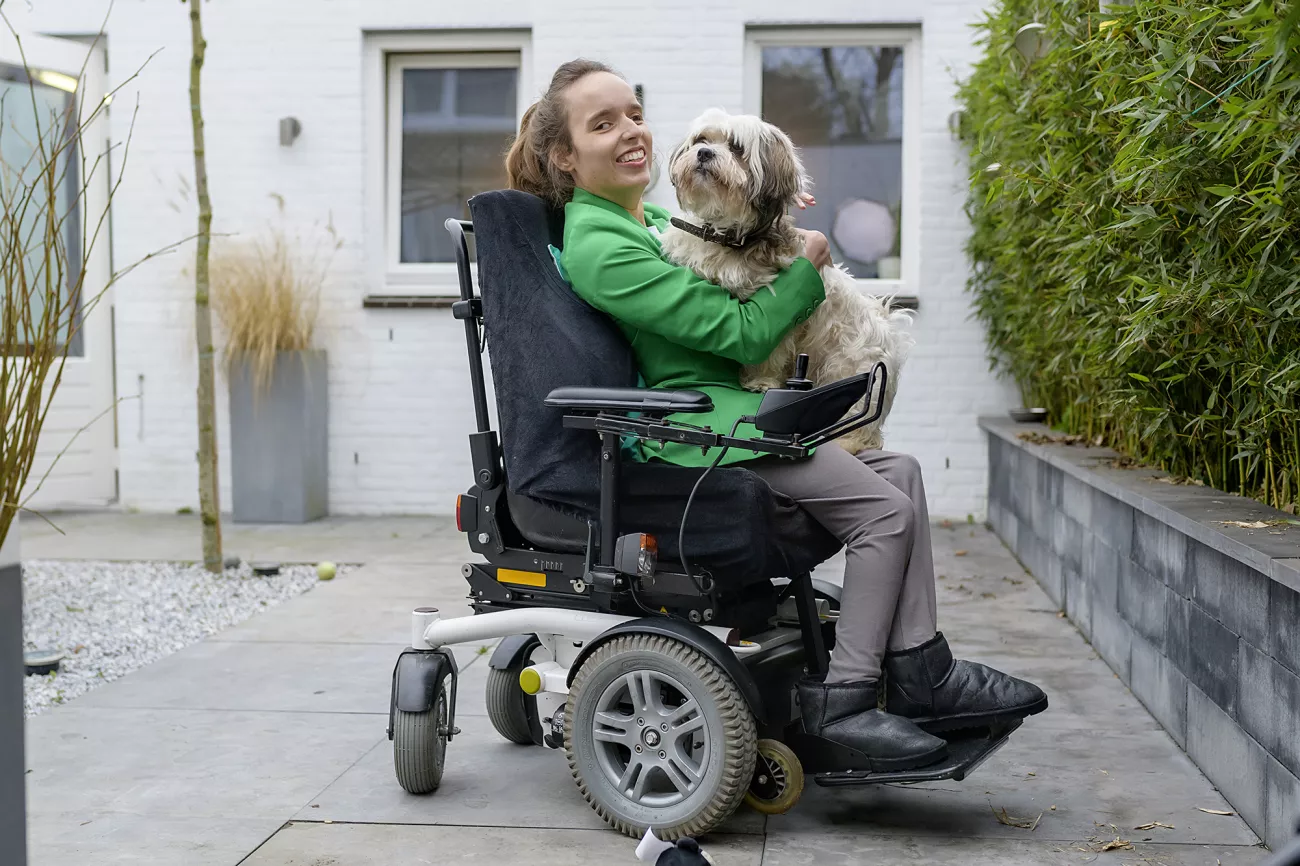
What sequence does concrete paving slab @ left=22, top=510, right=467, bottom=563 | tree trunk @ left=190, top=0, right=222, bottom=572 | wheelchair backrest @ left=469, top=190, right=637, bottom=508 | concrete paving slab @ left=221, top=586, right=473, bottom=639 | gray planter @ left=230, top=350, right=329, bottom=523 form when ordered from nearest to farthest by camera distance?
wheelchair backrest @ left=469, top=190, right=637, bottom=508
concrete paving slab @ left=221, top=586, right=473, bottom=639
tree trunk @ left=190, top=0, right=222, bottom=572
concrete paving slab @ left=22, top=510, right=467, bottom=563
gray planter @ left=230, top=350, right=329, bottom=523

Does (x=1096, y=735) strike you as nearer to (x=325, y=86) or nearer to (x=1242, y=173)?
(x=1242, y=173)

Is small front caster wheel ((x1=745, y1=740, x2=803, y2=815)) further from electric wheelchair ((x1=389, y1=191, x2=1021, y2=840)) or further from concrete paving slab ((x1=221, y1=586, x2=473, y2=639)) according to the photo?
concrete paving slab ((x1=221, y1=586, x2=473, y2=639))

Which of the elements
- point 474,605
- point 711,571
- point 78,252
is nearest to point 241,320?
point 78,252

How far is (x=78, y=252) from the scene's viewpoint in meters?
7.13

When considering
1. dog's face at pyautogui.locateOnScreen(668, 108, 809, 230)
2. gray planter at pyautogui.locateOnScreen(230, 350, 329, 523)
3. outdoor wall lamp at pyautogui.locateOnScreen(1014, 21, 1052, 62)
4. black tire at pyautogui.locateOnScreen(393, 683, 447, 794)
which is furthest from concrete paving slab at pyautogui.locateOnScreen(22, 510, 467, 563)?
dog's face at pyautogui.locateOnScreen(668, 108, 809, 230)

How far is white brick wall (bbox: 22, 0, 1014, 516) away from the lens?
6.90 m

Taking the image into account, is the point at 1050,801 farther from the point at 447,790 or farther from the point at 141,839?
the point at 141,839

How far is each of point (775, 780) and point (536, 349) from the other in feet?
3.11

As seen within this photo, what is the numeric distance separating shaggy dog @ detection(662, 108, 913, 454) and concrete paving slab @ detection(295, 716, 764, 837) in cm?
92

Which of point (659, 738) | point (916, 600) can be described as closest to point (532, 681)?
point (659, 738)

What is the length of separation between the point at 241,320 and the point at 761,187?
4661 mm

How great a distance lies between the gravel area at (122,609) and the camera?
13.3ft

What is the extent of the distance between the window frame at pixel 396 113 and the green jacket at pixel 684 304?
4.62 meters

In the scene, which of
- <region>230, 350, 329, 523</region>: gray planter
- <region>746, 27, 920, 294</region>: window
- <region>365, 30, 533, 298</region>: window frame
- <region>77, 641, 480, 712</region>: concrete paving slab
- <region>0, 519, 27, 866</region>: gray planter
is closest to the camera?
<region>0, 519, 27, 866</region>: gray planter
